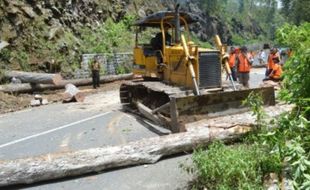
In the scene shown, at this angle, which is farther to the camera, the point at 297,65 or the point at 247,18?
the point at 247,18

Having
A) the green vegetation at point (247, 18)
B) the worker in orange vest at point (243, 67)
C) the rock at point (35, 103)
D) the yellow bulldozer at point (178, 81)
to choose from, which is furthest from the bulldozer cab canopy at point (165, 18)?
the green vegetation at point (247, 18)

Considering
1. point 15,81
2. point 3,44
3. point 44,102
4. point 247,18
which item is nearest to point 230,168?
point 44,102

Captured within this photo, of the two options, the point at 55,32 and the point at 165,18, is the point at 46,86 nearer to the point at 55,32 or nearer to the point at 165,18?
the point at 55,32

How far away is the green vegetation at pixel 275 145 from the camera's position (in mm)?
Result: 5691

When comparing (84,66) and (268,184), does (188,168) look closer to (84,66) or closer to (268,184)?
(268,184)

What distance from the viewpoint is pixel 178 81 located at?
41.5 feet

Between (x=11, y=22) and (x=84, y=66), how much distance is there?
495 centimetres

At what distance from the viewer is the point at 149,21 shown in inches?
550

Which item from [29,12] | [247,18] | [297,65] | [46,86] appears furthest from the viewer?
[247,18]

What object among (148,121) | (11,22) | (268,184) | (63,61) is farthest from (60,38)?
(268,184)

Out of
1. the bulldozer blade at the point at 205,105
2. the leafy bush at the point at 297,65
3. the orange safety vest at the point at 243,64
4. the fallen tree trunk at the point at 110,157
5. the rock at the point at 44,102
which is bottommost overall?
the rock at the point at 44,102

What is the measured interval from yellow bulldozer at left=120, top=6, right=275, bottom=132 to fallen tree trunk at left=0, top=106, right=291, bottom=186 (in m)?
1.05

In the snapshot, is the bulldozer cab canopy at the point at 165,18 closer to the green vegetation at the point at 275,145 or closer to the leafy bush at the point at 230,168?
the green vegetation at the point at 275,145

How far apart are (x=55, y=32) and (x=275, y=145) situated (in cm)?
2133
